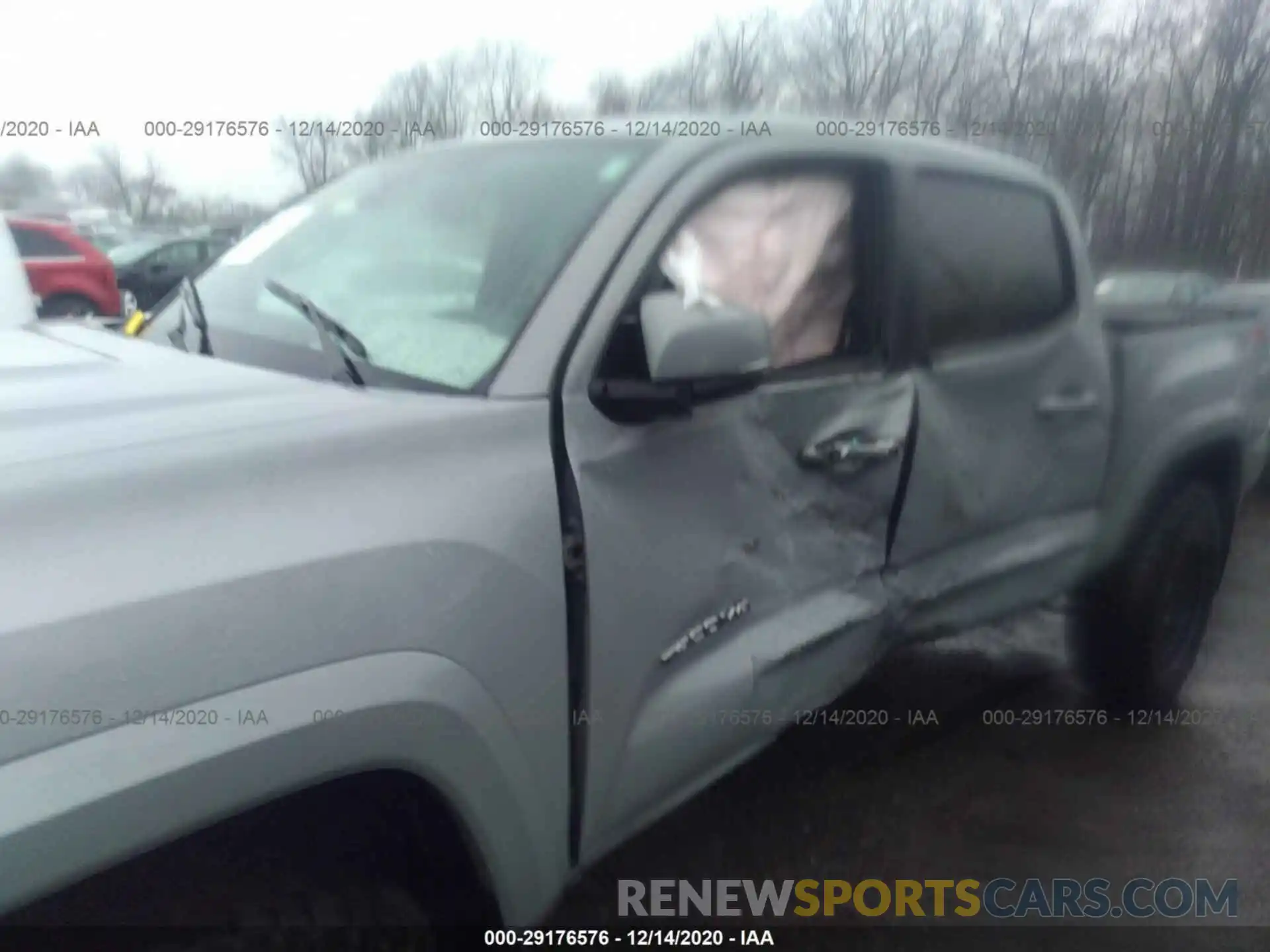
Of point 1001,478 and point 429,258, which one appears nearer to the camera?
point 429,258

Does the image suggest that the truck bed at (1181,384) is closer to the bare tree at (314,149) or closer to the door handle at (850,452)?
the door handle at (850,452)

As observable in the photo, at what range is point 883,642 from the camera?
260 cm

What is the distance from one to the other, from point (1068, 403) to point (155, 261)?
270 inches

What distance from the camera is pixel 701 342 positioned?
1790 millimetres

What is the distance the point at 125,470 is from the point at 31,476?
0.10 m

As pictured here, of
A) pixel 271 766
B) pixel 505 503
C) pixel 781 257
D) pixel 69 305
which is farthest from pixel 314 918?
pixel 69 305

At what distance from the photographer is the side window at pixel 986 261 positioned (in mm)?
2734

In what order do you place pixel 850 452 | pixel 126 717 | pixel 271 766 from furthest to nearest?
1. pixel 850 452
2. pixel 271 766
3. pixel 126 717

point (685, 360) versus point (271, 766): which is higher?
point (685, 360)

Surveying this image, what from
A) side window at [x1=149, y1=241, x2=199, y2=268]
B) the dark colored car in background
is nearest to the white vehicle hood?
the dark colored car in background

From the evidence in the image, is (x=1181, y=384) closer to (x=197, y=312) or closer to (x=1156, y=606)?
(x=1156, y=606)

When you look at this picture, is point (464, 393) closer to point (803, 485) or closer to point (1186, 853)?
point (803, 485)

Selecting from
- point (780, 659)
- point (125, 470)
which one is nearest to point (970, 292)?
point (780, 659)

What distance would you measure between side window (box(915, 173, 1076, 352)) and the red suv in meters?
8.99
